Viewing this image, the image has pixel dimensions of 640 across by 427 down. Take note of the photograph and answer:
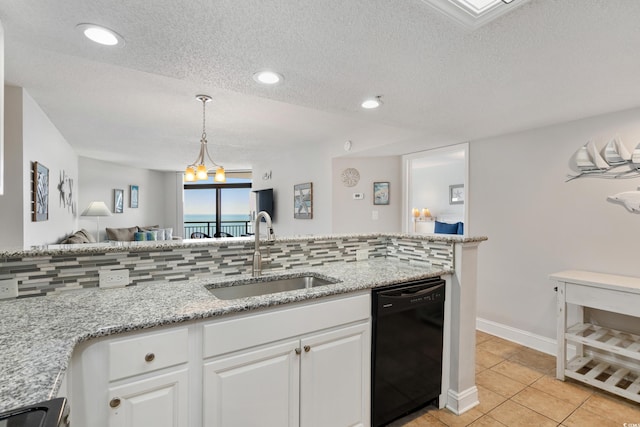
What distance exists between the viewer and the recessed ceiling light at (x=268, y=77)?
1.81 meters

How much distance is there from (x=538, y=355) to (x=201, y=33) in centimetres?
364

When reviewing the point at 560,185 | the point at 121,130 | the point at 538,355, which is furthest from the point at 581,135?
the point at 121,130

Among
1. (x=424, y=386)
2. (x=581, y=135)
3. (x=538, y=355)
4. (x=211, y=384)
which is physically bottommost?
(x=538, y=355)

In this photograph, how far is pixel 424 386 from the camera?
6.46 feet

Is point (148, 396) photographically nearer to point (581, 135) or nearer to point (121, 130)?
point (581, 135)

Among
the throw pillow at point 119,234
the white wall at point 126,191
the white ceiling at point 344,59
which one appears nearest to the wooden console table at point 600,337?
the white ceiling at point 344,59

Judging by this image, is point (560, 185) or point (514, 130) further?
point (514, 130)

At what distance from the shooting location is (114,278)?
1.61m

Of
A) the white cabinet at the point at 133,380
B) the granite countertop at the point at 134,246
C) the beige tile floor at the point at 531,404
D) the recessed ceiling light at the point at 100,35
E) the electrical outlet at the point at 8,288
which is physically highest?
the recessed ceiling light at the point at 100,35

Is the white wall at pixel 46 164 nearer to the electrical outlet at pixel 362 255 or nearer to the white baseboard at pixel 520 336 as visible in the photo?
the electrical outlet at pixel 362 255

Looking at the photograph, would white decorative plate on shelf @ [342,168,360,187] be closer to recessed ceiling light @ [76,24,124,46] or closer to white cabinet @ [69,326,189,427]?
recessed ceiling light @ [76,24,124,46]

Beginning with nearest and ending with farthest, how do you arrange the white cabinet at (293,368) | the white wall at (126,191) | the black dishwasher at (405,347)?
the white cabinet at (293,368) < the black dishwasher at (405,347) < the white wall at (126,191)

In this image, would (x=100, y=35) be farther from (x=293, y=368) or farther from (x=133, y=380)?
(x=293, y=368)

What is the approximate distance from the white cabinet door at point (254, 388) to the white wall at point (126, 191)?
6307 millimetres
